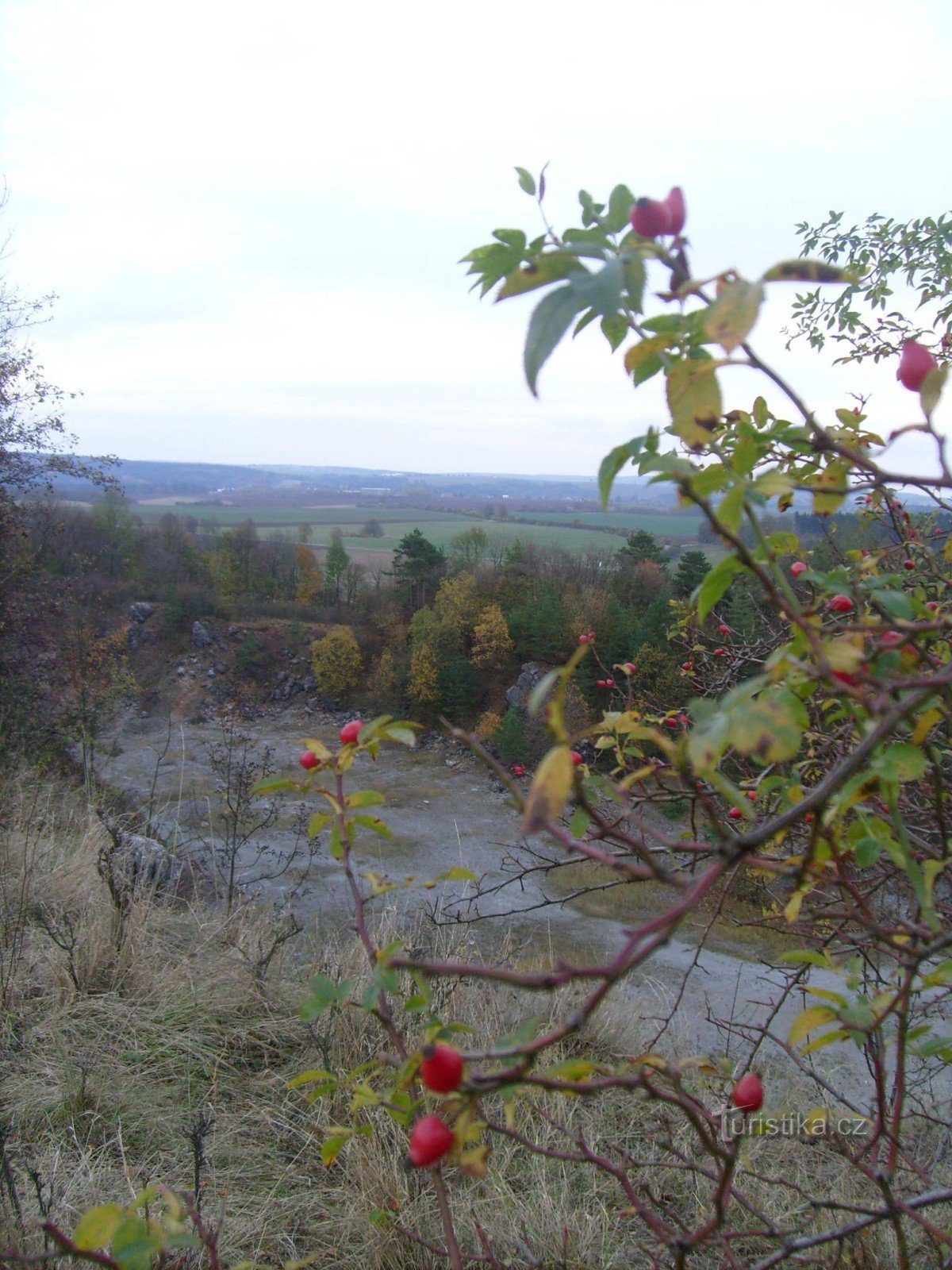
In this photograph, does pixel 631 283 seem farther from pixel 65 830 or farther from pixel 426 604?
pixel 426 604

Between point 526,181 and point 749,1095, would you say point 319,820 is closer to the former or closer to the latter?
point 749,1095

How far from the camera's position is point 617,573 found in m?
13.1

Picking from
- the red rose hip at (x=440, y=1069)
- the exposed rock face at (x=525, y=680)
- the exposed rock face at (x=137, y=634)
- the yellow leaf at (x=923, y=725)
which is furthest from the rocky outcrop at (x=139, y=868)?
the exposed rock face at (x=137, y=634)

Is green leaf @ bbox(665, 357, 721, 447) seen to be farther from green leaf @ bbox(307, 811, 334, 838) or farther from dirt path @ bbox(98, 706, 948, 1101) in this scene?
dirt path @ bbox(98, 706, 948, 1101)

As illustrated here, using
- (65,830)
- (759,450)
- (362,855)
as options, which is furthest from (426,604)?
(759,450)

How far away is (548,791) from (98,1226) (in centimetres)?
65

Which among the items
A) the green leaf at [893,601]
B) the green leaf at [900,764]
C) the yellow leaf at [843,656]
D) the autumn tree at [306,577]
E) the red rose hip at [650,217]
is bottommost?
the autumn tree at [306,577]

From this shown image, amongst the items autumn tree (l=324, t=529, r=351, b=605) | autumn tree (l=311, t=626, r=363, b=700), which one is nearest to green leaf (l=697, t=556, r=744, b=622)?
autumn tree (l=311, t=626, r=363, b=700)

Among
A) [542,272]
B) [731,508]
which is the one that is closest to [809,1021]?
[731,508]

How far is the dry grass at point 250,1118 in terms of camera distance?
2.04 meters

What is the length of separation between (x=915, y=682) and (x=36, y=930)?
4015mm

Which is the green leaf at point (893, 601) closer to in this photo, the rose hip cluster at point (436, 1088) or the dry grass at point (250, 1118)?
the rose hip cluster at point (436, 1088)

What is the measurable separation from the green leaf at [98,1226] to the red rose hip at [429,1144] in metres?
0.32

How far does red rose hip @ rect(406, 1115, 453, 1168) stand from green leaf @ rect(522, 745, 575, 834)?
28 cm
